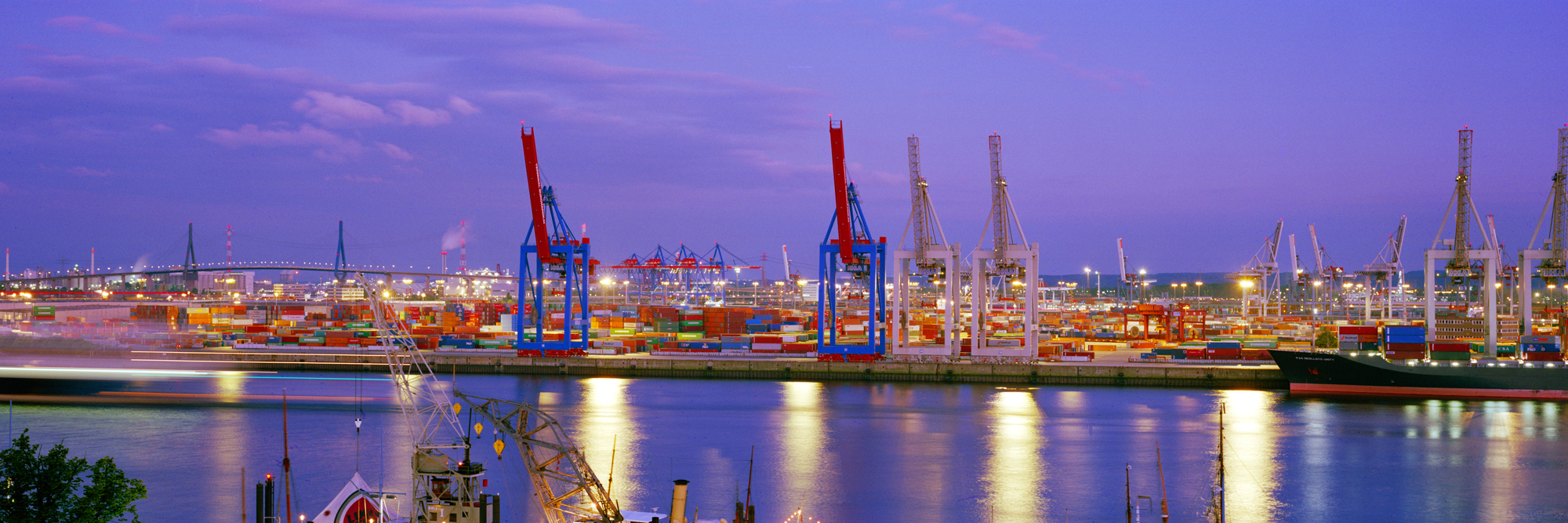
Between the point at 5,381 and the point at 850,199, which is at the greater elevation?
the point at 850,199

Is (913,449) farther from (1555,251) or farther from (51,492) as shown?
(1555,251)

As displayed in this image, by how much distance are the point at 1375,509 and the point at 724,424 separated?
43.7 feet

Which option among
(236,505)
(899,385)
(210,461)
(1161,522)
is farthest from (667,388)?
(1161,522)

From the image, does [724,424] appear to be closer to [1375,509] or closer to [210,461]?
[210,461]

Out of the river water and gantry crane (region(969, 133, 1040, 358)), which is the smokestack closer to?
the river water

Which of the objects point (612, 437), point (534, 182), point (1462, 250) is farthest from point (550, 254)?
point (1462, 250)

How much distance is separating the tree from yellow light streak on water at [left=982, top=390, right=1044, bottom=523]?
10795 millimetres

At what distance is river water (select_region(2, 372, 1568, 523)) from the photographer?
16.2m

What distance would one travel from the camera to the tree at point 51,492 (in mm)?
8734

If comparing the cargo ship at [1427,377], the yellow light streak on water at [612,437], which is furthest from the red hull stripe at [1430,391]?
the yellow light streak on water at [612,437]

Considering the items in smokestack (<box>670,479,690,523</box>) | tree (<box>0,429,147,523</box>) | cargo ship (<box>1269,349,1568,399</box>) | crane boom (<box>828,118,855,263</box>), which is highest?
crane boom (<box>828,118,855,263</box>)

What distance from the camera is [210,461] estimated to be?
19.3 m

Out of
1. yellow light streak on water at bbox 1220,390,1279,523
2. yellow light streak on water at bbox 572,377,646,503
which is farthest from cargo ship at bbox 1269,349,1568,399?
yellow light streak on water at bbox 572,377,646,503

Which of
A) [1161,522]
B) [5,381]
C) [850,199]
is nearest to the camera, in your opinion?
[1161,522]
